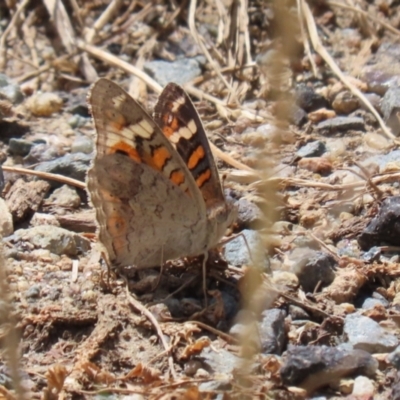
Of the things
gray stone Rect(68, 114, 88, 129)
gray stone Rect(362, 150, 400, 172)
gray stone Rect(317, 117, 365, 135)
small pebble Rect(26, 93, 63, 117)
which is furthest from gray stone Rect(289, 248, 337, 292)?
small pebble Rect(26, 93, 63, 117)

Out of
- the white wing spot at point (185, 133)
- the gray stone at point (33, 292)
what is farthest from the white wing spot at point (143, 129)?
the gray stone at point (33, 292)

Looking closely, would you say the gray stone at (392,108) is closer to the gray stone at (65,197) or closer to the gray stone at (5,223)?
the gray stone at (65,197)

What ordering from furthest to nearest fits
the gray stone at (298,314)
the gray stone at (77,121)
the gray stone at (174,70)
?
the gray stone at (174,70)
the gray stone at (77,121)
the gray stone at (298,314)

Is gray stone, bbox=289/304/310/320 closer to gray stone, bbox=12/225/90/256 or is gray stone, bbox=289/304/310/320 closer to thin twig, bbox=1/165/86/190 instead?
gray stone, bbox=12/225/90/256

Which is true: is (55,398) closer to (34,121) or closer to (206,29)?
(34,121)

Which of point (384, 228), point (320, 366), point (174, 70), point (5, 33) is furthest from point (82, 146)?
point (320, 366)

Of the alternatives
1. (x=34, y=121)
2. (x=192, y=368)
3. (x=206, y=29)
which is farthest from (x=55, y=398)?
(x=206, y=29)
